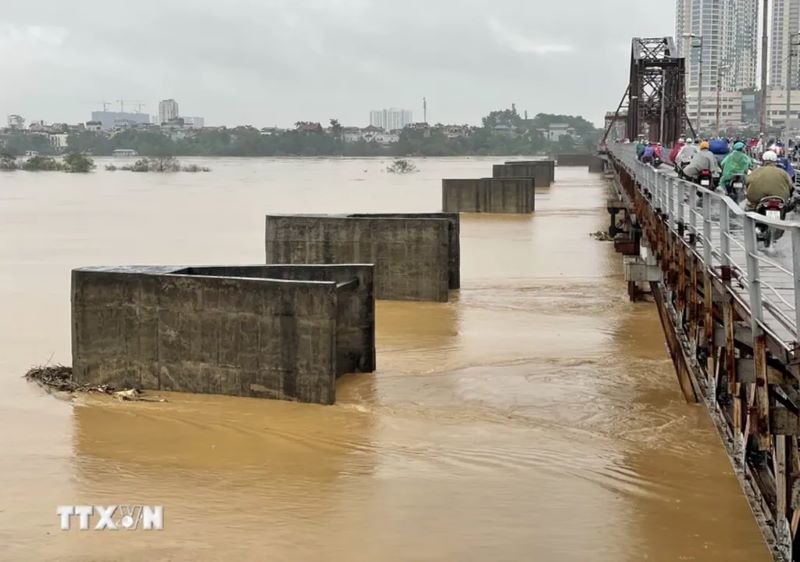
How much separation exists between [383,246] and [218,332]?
10973 millimetres

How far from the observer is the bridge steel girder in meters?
82.7

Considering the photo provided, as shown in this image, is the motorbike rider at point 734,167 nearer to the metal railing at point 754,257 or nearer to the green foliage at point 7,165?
the metal railing at point 754,257

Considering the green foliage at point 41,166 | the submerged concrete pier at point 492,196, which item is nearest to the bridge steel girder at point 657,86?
the submerged concrete pier at point 492,196

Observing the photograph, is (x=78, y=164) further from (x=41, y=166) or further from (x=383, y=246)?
(x=383, y=246)

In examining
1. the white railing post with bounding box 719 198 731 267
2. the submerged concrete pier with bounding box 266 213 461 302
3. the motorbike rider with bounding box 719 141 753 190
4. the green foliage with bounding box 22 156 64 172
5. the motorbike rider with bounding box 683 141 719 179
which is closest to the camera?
the white railing post with bounding box 719 198 731 267

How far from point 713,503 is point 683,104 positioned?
7269cm

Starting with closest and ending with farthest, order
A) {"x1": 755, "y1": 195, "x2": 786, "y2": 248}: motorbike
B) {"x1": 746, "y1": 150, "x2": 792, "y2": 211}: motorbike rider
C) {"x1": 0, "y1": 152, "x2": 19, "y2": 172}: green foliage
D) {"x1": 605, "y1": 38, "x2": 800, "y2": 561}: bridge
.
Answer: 1. {"x1": 605, "y1": 38, "x2": 800, "y2": 561}: bridge
2. {"x1": 755, "y1": 195, "x2": 786, "y2": 248}: motorbike
3. {"x1": 746, "y1": 150, "x2": 792, "y2": 211}: motorbike rider
4. {"x1": 0, "y1": 152, "x2": 19, "y2": 172}: green foliage

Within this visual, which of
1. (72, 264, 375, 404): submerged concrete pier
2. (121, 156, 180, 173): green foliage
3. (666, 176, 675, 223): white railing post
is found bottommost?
(72, 264, 375, 404): submerged concrete pier

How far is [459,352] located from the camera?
68.2ft

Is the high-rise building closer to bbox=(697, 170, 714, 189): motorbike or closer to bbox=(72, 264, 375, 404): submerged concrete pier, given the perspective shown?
bbox=(697, 170, 714, 189): motorbike

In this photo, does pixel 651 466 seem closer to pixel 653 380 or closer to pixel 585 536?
pixel 585 536

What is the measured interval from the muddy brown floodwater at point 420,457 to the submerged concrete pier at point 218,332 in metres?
0.45

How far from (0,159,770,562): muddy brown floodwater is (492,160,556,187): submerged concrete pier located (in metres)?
61.4

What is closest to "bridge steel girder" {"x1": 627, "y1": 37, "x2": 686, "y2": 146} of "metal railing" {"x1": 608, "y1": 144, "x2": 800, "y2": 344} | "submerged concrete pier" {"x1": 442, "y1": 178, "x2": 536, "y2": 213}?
"submerged concrete pier" {"x1": 442, "y1": 178, "x2": 536, "y2": 213}
